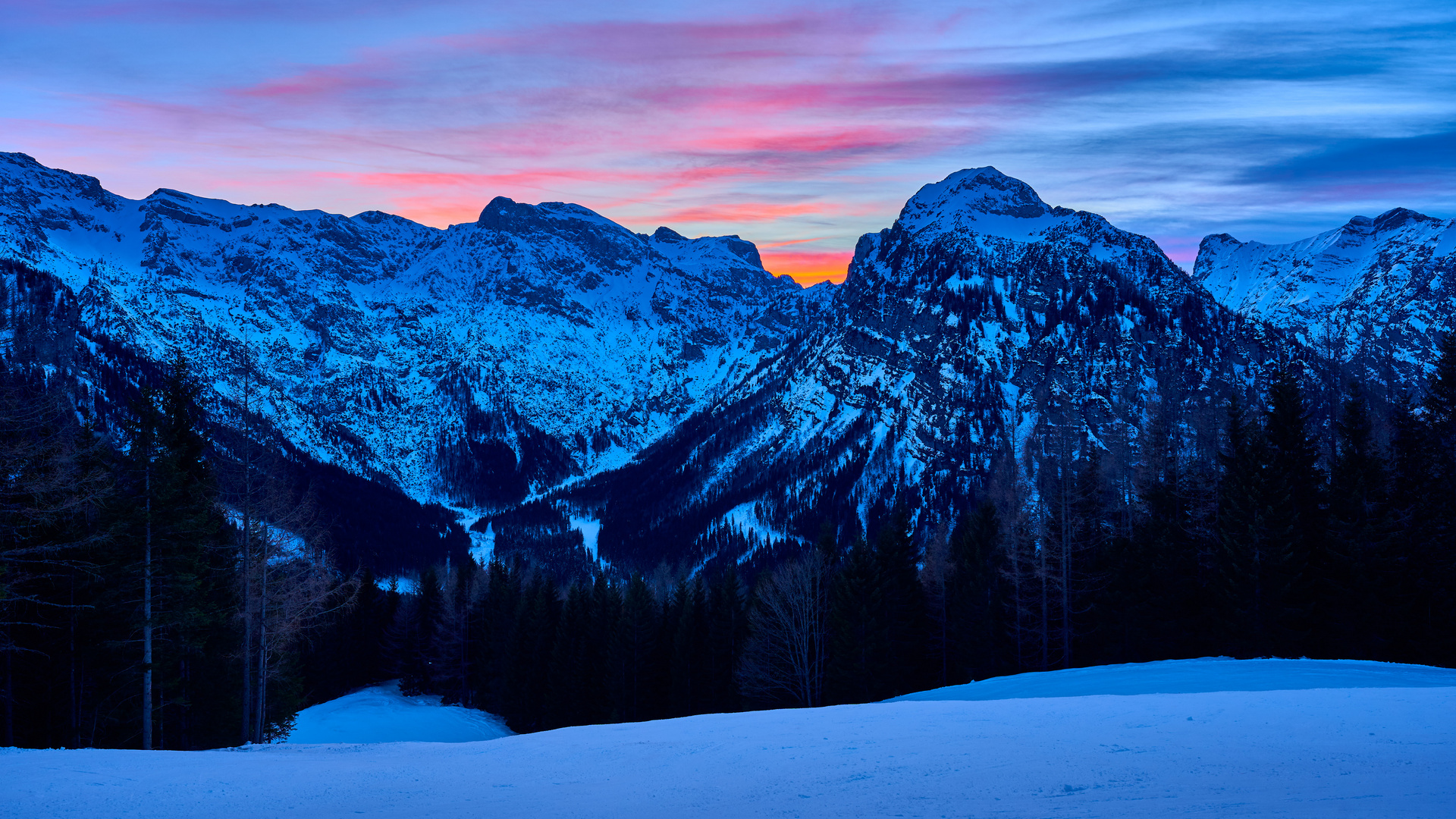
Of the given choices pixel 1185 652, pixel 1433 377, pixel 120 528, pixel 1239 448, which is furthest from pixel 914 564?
pixel 120 528

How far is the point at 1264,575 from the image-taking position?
3347cm

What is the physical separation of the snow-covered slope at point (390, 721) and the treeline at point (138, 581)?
28.1 meters

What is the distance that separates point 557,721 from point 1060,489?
3731 cm

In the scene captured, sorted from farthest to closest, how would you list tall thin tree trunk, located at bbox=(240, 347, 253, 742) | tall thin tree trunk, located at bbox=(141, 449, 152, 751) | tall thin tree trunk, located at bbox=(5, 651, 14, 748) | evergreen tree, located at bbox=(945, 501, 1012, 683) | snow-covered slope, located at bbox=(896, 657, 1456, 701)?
evergreen tree, located at bbox=(945, 501, 1012, 683) < tall thin tree trunk, located at bbox=(240, 347, 253, 742) < tall thin tree trunk, located at bbox=(5, 651, 14, 748) < tall thin tree trunk, located at bbox=(141, 449, 152, 751) < snow-covered slope, located at bbox=(896, 657, 1456, 701)

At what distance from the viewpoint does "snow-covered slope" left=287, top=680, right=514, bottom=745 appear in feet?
192

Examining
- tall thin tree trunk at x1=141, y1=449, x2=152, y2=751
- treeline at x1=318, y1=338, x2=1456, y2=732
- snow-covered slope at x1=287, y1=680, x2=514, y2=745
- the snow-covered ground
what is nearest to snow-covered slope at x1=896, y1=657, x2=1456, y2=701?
the snow-covered ground

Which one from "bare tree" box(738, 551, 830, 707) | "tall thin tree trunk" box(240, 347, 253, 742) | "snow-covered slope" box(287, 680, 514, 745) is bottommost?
"snow-covered slope" box(287, 680, 514, 745)

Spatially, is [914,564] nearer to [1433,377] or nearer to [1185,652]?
[1185,652]

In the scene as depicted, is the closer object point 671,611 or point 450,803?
point 450,803

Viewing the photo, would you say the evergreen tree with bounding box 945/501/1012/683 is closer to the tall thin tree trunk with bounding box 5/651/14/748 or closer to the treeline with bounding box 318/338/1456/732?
the treeline with bounding box 318/338/1456/732

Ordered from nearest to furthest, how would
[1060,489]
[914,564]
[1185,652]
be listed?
[1185,652], [1060,489], [914,564]

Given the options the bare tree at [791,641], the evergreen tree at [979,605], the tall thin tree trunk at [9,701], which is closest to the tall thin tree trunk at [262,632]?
the tall thin tree trunk at [9,701]

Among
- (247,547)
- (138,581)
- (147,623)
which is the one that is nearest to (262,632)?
(247,547)

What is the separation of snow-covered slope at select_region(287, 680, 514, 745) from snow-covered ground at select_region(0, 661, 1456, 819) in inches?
1672
